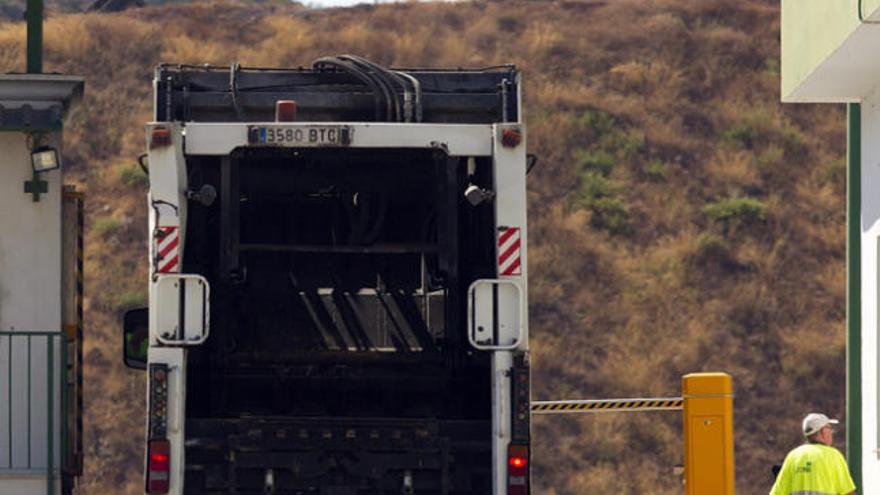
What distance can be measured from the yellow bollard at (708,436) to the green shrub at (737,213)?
26351 mm

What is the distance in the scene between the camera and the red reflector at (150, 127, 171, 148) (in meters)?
13.0

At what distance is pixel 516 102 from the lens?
47.0ft

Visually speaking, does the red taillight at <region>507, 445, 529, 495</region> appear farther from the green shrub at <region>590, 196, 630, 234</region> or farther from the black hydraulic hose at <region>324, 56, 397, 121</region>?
the green shrub at <region>590, 196, 630, 234</region>

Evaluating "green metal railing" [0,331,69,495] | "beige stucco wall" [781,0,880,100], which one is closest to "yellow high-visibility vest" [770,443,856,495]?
"beige stucco wall" [781,0,880,100]

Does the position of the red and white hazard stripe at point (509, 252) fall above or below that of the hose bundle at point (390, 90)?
below

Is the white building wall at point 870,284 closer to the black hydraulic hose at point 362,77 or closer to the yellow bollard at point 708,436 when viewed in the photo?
the yellow bollard at point 708,436

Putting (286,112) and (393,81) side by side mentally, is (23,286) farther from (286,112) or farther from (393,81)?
(393,81)

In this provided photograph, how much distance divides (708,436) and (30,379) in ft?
17.5

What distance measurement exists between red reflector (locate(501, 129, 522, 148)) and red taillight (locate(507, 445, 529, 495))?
184 cm

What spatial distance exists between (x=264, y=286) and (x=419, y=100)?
1.65 meters

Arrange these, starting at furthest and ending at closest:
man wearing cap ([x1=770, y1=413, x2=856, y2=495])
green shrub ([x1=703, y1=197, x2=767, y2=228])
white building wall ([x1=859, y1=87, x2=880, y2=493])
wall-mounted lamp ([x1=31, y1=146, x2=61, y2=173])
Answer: green shrub ([x1=703, y1=197, x2=767, y2=228])
white building wall ([x1=859, y1=87, x2=880, y2=493])
wall-mounted lamp ([x1=31, y1=146, x2=61, y2=173])
man wearing cap ([x1=770, y1=413, x2=856, y2=495])

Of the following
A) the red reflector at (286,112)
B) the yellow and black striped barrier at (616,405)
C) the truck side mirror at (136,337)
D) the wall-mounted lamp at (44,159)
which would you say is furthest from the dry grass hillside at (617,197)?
the red reflector at (286,112)

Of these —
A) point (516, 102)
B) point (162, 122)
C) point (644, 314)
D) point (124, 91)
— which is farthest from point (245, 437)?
point (124, 91)

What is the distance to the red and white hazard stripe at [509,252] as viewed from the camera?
13.0m
